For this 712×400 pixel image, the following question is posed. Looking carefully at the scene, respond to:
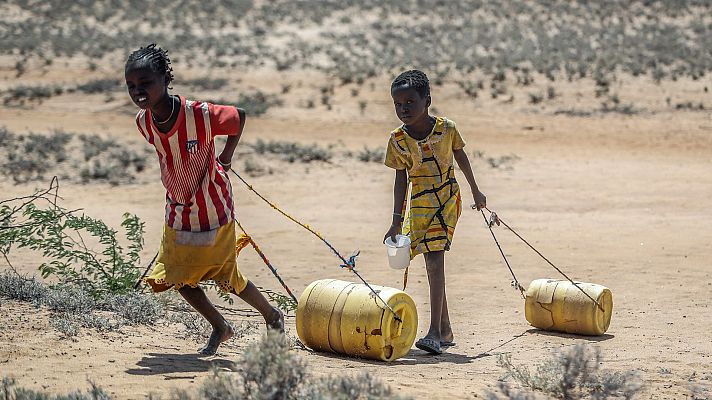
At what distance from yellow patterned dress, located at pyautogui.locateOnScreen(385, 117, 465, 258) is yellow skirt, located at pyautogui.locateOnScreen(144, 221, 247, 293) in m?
1.43

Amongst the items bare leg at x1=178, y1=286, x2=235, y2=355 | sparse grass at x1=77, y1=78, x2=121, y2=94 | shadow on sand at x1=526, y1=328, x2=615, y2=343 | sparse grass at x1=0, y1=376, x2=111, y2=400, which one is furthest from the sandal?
sparse grass at x1=77, y1=78, x2=121, y2=94

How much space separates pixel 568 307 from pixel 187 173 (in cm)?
313

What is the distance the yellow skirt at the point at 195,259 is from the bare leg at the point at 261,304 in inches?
6.1

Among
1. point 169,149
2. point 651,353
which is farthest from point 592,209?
point 169,149

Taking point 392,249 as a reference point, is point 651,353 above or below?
below

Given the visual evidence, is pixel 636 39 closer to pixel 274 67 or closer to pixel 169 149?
pixel 274 67

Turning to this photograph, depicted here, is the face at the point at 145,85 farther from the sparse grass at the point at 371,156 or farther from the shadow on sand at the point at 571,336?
the sparse grass at the point at 371,156

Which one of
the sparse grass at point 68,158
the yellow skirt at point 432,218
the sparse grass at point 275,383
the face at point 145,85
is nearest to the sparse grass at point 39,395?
the sparse grass at point 275,383

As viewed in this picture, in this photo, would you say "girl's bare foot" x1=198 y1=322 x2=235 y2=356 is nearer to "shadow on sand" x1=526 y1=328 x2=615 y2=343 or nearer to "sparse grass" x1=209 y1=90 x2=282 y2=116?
"shadow on sand" x1=526 y1=328 x2=615 y2=343

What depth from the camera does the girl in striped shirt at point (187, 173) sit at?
546 centimetres

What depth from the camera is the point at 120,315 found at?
6.85m

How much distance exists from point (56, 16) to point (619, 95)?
2147 cm

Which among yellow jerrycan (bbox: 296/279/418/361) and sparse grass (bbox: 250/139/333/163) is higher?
sparse grass (bbox: 250/139/333/163)

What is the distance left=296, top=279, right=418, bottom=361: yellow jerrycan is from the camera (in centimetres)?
599
